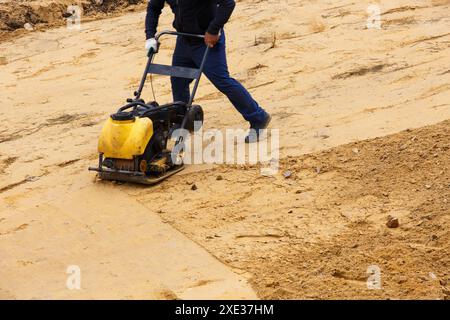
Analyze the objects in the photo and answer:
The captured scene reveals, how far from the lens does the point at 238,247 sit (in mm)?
5812

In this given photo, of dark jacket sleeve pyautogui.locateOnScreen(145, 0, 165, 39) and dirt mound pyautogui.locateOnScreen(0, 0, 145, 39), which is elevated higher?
dark jacket sleeve pyautogui.locateOnScreen(145, 0, 165, 39)

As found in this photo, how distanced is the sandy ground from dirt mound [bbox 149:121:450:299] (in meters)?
0.02

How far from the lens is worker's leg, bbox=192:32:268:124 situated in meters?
7.47

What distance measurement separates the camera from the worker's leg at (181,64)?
767 cm

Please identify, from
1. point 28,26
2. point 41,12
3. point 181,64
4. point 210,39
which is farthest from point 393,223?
point 41,12

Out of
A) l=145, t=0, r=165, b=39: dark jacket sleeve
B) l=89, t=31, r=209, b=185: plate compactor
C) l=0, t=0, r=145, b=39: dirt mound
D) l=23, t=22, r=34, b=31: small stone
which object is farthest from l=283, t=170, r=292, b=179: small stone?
l=23, t=22, r=34, b=31: small stone

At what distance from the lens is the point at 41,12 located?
13711 mm

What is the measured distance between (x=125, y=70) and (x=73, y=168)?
3.59m

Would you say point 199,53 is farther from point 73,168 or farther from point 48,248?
point 48,248

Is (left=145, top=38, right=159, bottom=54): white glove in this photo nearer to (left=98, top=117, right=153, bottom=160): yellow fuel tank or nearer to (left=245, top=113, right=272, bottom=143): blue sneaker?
(left=98, top=117, right=153, bottom=160): yellow fuel tank

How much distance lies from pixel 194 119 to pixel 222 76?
673 millimetres

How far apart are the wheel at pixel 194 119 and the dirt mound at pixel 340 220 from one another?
858mm

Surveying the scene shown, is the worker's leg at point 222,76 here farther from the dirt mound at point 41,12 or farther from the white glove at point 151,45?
the dirt mound at point 41,12
